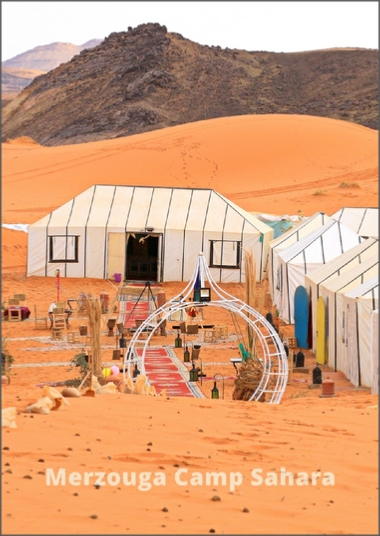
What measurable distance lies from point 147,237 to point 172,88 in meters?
59.1

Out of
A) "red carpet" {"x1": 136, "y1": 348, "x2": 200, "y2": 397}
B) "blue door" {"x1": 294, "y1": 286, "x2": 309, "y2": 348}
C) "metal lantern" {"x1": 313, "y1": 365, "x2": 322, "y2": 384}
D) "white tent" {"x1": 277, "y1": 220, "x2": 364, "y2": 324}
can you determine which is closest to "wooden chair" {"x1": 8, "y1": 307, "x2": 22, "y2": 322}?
"red carpet" {"x1": 136, "y1": 348, "x2": 200, "y2": 397}

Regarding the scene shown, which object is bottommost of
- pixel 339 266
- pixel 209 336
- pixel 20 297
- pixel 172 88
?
pixel 209 336

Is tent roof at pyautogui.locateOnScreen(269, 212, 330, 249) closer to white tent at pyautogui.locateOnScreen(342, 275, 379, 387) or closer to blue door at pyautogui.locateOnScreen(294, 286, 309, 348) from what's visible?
blue door at pyautogui.locateOnScreen(294, 286, 309, 348)

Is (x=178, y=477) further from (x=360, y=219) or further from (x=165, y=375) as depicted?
(x=360, y=219)

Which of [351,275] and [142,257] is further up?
[142,257]

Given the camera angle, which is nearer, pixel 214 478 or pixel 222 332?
Result: pixel 214 478

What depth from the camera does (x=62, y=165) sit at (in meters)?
62.9

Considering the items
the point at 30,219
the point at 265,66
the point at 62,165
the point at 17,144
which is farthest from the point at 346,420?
the point at 265,66

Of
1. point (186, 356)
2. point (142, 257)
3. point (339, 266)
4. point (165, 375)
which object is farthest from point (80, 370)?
point (142, 257)

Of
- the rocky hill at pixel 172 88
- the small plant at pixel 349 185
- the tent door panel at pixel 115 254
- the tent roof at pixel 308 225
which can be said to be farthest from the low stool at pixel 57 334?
the rocky hill at pixel 172 88

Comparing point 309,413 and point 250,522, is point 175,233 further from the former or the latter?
point 250,522

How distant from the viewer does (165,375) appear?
1975 cm

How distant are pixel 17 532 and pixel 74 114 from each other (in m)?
84.8

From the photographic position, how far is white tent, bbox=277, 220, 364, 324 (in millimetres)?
26344
